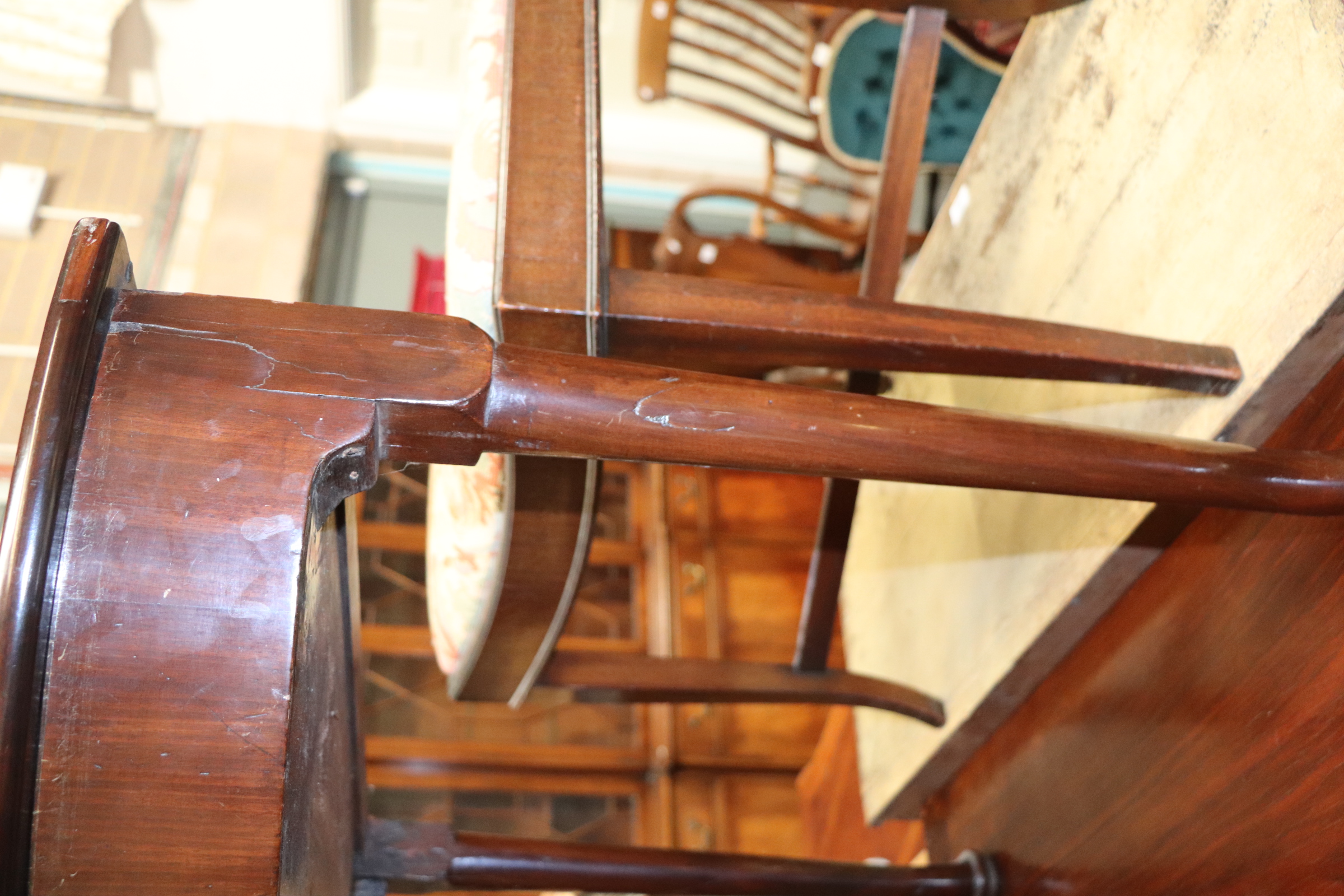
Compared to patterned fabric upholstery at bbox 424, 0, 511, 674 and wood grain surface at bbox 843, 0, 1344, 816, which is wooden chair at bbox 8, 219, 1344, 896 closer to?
patterned fabric upholstery at bbox 424, 0, 511, 674

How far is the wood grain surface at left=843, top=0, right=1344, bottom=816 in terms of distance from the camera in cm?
73

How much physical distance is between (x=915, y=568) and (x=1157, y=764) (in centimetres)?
48

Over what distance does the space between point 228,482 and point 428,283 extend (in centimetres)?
332

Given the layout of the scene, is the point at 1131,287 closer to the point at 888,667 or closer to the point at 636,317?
the point at 636,317

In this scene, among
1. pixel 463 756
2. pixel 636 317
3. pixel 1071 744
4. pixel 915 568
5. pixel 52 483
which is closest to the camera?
pixel 52 483

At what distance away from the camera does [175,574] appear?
0.43m

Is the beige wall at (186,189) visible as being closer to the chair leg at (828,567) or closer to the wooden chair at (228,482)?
the chair leg at (828,567)

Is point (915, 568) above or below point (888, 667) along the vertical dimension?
above

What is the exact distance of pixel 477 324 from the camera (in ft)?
2.15

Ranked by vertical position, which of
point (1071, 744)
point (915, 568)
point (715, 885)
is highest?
point (915, 568)

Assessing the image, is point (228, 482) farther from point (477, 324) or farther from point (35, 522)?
point (477, 324)

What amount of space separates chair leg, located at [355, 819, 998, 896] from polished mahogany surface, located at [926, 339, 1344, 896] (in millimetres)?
93

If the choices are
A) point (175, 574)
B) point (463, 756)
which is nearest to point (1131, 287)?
point (175, 574)

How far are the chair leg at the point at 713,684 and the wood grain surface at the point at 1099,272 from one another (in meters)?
0.07
